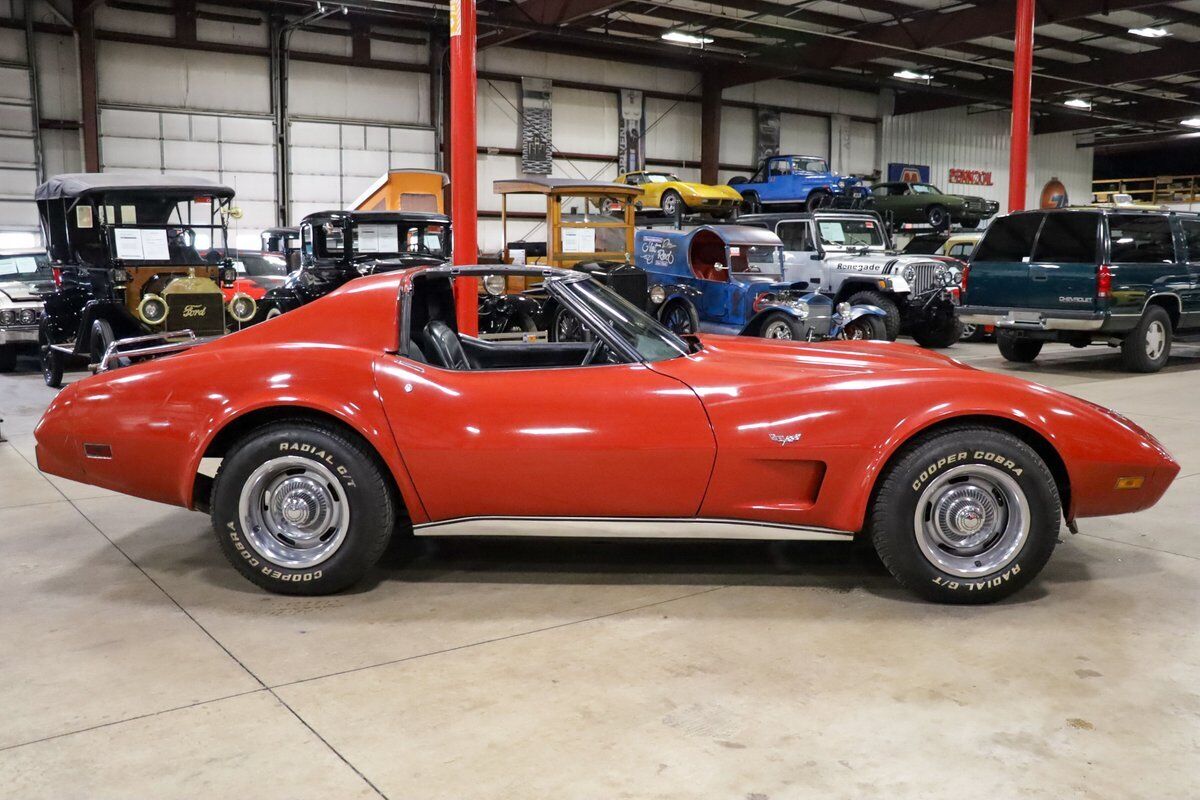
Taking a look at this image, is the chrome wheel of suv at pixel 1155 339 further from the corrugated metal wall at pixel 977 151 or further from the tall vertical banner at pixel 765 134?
the corrugated metal wall at pixel 977 151

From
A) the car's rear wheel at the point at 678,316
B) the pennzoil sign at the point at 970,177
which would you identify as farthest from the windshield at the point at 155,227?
the pennzoil sign at the point at 970,177

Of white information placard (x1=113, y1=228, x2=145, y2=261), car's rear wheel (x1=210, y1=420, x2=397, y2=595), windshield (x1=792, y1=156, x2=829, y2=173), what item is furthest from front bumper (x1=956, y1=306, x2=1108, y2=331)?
windshield (x1=792, y1=156, x2=829, y2=173)

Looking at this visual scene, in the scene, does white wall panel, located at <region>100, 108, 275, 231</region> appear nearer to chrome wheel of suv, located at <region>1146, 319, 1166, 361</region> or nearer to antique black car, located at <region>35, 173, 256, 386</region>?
antique black car, located at <region>35, 173, 256, 386</region>

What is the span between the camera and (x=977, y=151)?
36.0 meters

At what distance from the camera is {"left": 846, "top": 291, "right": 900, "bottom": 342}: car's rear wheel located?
45.0 ft

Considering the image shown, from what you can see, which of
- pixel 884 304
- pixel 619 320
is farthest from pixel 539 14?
pixel 619 320

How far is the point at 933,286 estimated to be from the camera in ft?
47.4

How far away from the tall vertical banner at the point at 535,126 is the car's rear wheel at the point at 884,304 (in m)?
13.0

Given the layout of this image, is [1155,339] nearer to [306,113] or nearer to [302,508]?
[302,508]

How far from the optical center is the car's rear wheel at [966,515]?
12.5 ft

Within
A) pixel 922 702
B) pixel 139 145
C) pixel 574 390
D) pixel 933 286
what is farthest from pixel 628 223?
pixel 139 145

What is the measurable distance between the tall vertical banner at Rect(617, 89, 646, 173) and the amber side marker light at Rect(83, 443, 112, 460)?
23470 millimetres

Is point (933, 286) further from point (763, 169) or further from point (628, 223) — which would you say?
point (763, 169)

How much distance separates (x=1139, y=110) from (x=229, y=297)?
34.0 m
